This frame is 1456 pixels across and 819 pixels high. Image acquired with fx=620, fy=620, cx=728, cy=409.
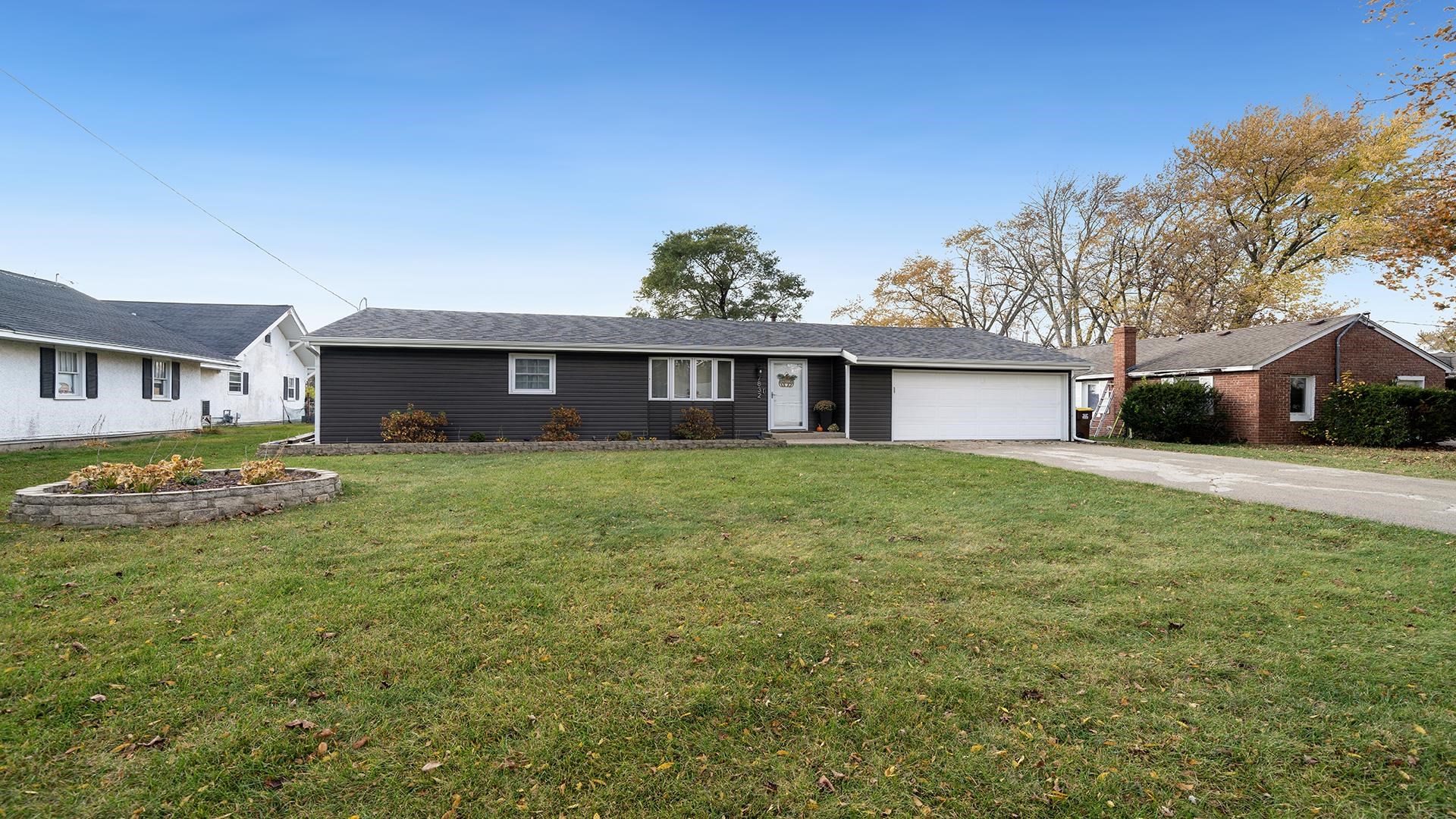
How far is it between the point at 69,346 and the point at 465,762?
19.0 m

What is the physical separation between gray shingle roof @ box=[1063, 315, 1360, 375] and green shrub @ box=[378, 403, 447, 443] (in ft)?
73.1

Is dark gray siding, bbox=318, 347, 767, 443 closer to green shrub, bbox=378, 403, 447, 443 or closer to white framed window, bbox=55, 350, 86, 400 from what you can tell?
green shrub, bbox=378, 403, 447, 443

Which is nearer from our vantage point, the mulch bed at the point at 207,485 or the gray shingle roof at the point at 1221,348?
the mulch bed at the point at 207,485

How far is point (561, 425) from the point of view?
15.5 metres

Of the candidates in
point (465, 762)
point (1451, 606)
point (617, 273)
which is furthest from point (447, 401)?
point (617, 273)

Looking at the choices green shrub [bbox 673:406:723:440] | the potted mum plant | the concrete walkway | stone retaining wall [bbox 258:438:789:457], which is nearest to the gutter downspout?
the concrete walkway

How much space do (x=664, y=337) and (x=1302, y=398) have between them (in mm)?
19196

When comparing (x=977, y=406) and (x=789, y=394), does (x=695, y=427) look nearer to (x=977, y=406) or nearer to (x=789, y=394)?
(x=789, y=394)

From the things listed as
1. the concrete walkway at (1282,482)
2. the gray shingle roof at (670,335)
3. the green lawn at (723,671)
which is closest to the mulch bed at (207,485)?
the green lawn at (723,671)

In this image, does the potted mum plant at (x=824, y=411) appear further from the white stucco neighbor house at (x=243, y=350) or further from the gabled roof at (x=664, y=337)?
the white stucco neighbor house at (x=243, y=350)

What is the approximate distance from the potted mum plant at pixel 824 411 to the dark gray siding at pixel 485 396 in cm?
190

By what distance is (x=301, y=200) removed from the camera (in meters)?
17.1

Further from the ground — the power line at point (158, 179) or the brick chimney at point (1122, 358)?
the power line at point (158, 179)

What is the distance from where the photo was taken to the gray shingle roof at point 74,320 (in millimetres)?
13977
